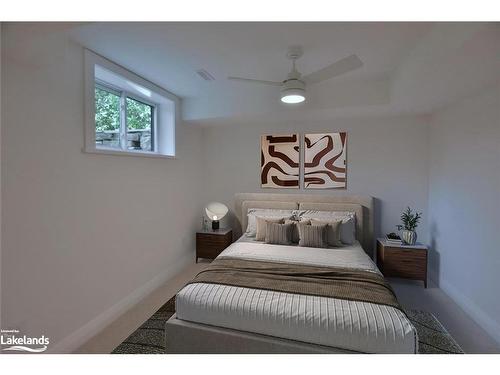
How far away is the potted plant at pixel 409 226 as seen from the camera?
3.20 meters

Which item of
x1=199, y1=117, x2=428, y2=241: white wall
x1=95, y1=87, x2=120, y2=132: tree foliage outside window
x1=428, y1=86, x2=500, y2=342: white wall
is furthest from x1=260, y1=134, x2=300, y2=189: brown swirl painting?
x1=95, y1=87, x2=120, y2=132: tree foliage outside window

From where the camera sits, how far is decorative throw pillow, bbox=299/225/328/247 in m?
→ 3.00

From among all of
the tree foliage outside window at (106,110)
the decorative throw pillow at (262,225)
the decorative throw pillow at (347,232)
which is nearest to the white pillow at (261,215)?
the decorative throw pillow at (262,225)

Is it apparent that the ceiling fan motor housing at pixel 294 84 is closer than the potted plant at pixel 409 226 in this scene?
Yes

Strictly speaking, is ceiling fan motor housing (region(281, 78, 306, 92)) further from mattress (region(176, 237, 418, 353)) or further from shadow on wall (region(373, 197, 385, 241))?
shadow on wall (region(373, 197, 385, 241))

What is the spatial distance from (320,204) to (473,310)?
1942 millimetres

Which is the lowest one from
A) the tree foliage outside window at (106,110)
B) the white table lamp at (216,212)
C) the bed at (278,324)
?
the bed at (278,324)

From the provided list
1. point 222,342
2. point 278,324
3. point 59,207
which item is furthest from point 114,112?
point 278,324

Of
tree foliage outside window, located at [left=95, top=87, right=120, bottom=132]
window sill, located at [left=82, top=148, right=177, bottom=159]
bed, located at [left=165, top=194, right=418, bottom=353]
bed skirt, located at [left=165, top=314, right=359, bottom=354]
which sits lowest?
bed skirt, located at [left=165, top=314, right=359, bottom=354]

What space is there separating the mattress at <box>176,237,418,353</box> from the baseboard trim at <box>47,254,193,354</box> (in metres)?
0.96

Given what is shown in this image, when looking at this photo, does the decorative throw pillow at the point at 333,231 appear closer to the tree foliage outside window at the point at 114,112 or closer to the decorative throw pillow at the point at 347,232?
the decorative throw pillow at the point at 347,232

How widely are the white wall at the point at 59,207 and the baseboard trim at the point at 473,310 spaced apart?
344 centimetres

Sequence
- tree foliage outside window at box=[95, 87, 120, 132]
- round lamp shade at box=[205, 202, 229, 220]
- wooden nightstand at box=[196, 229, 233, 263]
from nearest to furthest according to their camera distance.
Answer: tree foliage outside window at box=[95, 87, 120, 132]
wooden nightstand at box=[196, 229, 233, 263]
round lamp shade at box=[205, 202, 229, 220]
